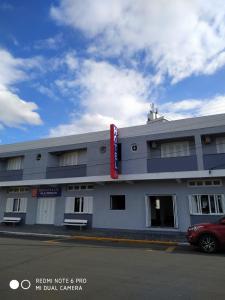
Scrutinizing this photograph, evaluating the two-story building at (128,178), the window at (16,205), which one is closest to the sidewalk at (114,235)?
the two-story building at (128,178)

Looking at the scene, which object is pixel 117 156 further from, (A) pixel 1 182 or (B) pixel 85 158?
(A) pixel 1 182

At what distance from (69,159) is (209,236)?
13334 mm

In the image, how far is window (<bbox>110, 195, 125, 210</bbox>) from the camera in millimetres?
17750

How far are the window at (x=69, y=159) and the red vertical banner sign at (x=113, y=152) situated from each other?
4.47m

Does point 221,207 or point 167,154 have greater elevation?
point 167,154

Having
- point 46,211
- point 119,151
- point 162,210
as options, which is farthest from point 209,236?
point 46,211

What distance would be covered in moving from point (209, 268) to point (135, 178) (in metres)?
9.50

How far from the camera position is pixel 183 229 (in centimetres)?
1559

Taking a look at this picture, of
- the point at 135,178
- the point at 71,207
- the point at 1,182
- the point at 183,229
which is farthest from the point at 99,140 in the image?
the point at 1,182

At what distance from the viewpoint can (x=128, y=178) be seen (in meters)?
16.8

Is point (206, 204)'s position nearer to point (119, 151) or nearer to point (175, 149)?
point (175, 149)

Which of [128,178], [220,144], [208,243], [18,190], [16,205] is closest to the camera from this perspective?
[208,243]

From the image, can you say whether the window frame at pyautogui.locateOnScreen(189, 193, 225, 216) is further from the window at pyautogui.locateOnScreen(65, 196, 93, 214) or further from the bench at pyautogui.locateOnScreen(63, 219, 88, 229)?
the bench at pyautogui.locateOnScreen(63, 219, 88, 229)

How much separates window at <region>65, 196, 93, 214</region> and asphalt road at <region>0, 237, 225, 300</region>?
9.18 metres
